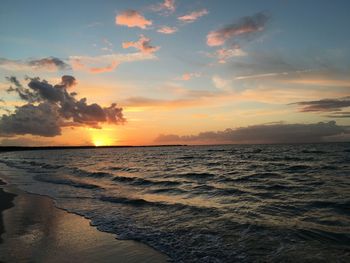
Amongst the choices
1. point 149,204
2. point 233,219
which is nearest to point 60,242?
point 233,219

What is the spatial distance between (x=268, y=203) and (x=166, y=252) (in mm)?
7844

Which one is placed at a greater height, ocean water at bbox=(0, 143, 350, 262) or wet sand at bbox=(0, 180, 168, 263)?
wet sand at bbox=(0, 180, 168, 263)

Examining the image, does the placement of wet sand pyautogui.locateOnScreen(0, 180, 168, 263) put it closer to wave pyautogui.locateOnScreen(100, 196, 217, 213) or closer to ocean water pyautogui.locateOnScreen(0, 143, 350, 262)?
ocean water pyautogui.locateOnScreen(0, 143, 350, 262)

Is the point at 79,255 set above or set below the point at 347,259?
above

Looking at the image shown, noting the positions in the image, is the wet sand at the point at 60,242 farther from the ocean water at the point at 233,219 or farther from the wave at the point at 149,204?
the wave at the point at 149,204

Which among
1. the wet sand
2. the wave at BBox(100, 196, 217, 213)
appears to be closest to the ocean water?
the wave at BBox(100, 196, 217, 213)

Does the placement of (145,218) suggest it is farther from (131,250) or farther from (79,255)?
(79,255)

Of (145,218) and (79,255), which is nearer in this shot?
(79,255)

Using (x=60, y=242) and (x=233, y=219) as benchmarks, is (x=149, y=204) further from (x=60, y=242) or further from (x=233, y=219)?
(x=60, y=242)

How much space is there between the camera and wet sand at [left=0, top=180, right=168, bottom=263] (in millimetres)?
8117

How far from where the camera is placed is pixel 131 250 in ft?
29.8

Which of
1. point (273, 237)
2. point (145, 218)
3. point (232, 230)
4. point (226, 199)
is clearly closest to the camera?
point (273, 237)

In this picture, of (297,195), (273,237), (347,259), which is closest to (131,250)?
(273,237)

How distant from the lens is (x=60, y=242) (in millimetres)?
9391
